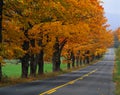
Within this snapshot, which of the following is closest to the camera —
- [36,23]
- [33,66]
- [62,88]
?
Result: [62,88]

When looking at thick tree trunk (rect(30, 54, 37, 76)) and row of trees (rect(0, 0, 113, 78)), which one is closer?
row of trees (rect(0, 0, 113, 78))

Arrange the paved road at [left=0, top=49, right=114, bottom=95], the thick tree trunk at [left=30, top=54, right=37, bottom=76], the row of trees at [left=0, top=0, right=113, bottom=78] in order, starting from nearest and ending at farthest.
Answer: the paved road at [left=0, top=49, right=114, bottom=95], the row of trees at [left=0, top=0, right=113, bottom=78], the thick tree trunk at [left=30, top=54, right=37, bottom=76]

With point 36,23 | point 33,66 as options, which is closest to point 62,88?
point 36,23

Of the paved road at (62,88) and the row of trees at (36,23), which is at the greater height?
the row of trees at (36,23)

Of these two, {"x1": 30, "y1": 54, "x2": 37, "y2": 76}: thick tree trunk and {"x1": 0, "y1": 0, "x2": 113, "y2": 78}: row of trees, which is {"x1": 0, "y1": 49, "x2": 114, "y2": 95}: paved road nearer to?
{"x1": 0, "y1": 0, "x2": 113, "y2": 78}: row of trees

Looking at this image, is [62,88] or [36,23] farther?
[36,23]

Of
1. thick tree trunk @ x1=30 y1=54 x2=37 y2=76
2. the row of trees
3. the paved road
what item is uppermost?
the row of trees

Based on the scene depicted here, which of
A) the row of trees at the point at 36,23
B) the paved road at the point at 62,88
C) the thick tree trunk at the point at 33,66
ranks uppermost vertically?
the row of trees at the point at 36,23

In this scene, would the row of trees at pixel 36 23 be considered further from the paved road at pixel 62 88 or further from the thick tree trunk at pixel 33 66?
the paved road at pixel 62 88

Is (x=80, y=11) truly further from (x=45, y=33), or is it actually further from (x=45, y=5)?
(x=45, y=5)

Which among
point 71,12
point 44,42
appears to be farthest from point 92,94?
point 44,42

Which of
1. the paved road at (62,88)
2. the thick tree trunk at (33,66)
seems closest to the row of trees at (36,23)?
the thick tree trunk at (33,66)

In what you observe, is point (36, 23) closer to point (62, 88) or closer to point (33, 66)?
point (33, 66)

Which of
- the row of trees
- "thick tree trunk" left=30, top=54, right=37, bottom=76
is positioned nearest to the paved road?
the row of trees
